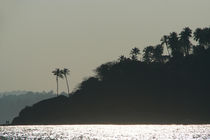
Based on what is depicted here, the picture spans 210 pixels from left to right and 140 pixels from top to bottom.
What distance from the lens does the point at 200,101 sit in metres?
191

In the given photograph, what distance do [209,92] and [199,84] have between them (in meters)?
5.78

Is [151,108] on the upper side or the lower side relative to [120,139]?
upper

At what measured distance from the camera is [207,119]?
19138cm

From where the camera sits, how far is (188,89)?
19612cm

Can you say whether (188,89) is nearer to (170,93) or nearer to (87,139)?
(170,93)

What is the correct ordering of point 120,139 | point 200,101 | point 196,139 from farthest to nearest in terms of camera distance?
point 200,101 < point 120,139 < point 196,139

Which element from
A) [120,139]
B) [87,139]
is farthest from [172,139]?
[87,139]

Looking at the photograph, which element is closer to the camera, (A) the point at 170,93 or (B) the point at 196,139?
(B) the point at 196,139

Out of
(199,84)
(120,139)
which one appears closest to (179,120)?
(199,84)

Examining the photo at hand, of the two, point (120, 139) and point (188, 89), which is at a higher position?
point (188, 89)

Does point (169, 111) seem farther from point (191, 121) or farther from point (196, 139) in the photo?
point (196, 139)

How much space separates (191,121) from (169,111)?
10427 mm

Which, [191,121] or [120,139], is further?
[191,121]

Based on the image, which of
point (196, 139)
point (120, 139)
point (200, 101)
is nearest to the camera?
point (196, 139)
